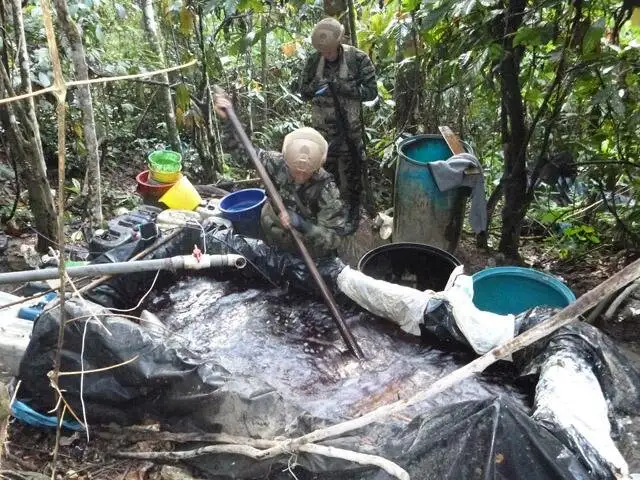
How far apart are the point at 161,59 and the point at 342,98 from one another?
2155mm

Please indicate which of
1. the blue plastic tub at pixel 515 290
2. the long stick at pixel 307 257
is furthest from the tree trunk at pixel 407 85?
the blue plastic tub at pixel 515 290

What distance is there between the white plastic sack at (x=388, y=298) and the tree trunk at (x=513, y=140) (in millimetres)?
1508

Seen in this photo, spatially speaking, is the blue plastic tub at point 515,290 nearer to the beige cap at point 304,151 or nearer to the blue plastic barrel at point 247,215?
the beige cap at point 304,151

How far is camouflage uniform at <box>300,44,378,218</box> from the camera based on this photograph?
192 inches

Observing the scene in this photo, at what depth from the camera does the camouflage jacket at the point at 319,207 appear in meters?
3.68

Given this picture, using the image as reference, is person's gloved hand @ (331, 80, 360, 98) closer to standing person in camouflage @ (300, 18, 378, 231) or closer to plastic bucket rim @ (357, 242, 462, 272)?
standing person in camouflage @ (300, 18, 378, 231)

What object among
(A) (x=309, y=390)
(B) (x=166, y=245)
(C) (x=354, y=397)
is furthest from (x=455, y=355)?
(B) (x=166, y=245)

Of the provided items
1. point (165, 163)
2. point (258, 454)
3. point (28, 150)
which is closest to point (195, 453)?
point (258, 454)

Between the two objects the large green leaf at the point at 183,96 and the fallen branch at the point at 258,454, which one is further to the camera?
the large green leaf at the point at 183,96

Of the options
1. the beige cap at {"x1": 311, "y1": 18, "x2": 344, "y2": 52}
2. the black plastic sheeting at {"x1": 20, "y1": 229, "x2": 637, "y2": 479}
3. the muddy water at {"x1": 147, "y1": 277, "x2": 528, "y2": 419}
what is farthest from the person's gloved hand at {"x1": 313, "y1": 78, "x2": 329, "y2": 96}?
the muddy water at {"x1": 147, "y1": 277, "x2": 528, "y2": 419}

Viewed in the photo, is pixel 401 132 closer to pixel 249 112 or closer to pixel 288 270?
pixel 249 112

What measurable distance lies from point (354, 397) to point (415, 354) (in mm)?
512

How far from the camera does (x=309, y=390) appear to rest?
2.89m

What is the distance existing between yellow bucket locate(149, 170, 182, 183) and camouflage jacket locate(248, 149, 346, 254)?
5.00 feet
